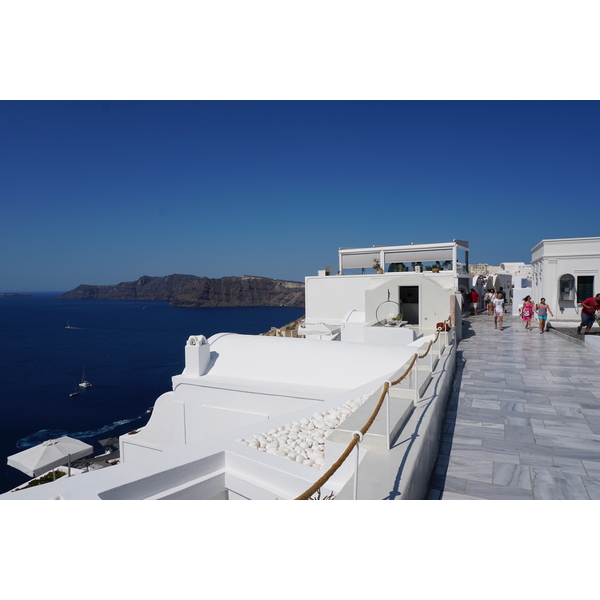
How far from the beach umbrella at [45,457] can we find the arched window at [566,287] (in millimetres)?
20097

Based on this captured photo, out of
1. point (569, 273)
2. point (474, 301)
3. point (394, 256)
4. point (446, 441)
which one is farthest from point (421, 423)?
point (394, 256)

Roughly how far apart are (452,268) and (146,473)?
20.5 metres

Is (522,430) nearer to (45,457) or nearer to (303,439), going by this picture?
(303,439)

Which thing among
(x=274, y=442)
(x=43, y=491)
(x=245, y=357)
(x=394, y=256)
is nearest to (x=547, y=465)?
(x=274, y=442)

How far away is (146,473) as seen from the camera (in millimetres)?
3572

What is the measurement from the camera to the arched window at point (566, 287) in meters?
16.6

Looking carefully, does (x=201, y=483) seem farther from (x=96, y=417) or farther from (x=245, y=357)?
(x=96, y=417)

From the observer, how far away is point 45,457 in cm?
1399

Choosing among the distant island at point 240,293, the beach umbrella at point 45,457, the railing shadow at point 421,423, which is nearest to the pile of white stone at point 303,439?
the railing shadow at point 421,423

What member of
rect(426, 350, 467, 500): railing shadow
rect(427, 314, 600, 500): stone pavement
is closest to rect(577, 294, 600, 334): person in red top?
rect(427, 314, 600, 500): stone pavement

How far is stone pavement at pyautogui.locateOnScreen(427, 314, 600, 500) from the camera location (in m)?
3.82

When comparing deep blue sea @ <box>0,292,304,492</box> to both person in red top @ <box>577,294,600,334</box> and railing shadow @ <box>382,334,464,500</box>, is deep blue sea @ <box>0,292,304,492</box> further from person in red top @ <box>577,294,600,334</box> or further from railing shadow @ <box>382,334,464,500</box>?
person in red top @ <box>577,294,600,334</box>

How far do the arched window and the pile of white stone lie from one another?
15073 millimetres

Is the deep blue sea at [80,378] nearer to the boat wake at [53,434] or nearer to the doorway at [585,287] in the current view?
the boat wake at [53,434]
